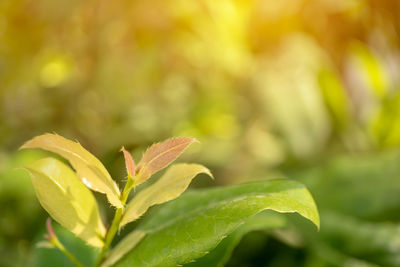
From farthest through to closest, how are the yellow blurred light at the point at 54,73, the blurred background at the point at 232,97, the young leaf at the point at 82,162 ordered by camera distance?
1. the yellow blurred light at the point at 54,73
2. the blurred background at the point at 232,97
3. the young leaf at the point at 82,162

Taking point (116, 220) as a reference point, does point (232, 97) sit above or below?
below

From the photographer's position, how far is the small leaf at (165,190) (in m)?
0.35

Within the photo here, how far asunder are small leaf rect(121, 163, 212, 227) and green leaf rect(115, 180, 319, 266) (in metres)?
0.03

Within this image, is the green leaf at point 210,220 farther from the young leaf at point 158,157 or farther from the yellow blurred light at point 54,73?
the yellow blurred light at point 54,73

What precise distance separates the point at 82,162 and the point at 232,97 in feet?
2.77

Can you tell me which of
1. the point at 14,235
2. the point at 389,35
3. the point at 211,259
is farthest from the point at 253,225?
the point at 389,35

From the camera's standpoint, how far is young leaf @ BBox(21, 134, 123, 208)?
0.32 m

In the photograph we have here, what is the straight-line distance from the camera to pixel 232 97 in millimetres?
1164

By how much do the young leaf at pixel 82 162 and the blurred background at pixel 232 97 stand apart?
0.33m

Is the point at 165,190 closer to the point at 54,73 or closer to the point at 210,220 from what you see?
the point at 210,220

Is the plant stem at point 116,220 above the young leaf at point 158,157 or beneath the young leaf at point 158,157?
beneath

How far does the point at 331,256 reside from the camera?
59cm

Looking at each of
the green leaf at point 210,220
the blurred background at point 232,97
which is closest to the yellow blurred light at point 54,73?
the blurred background at point 232,97

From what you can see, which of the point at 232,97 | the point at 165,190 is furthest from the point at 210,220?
the point at 232,97
